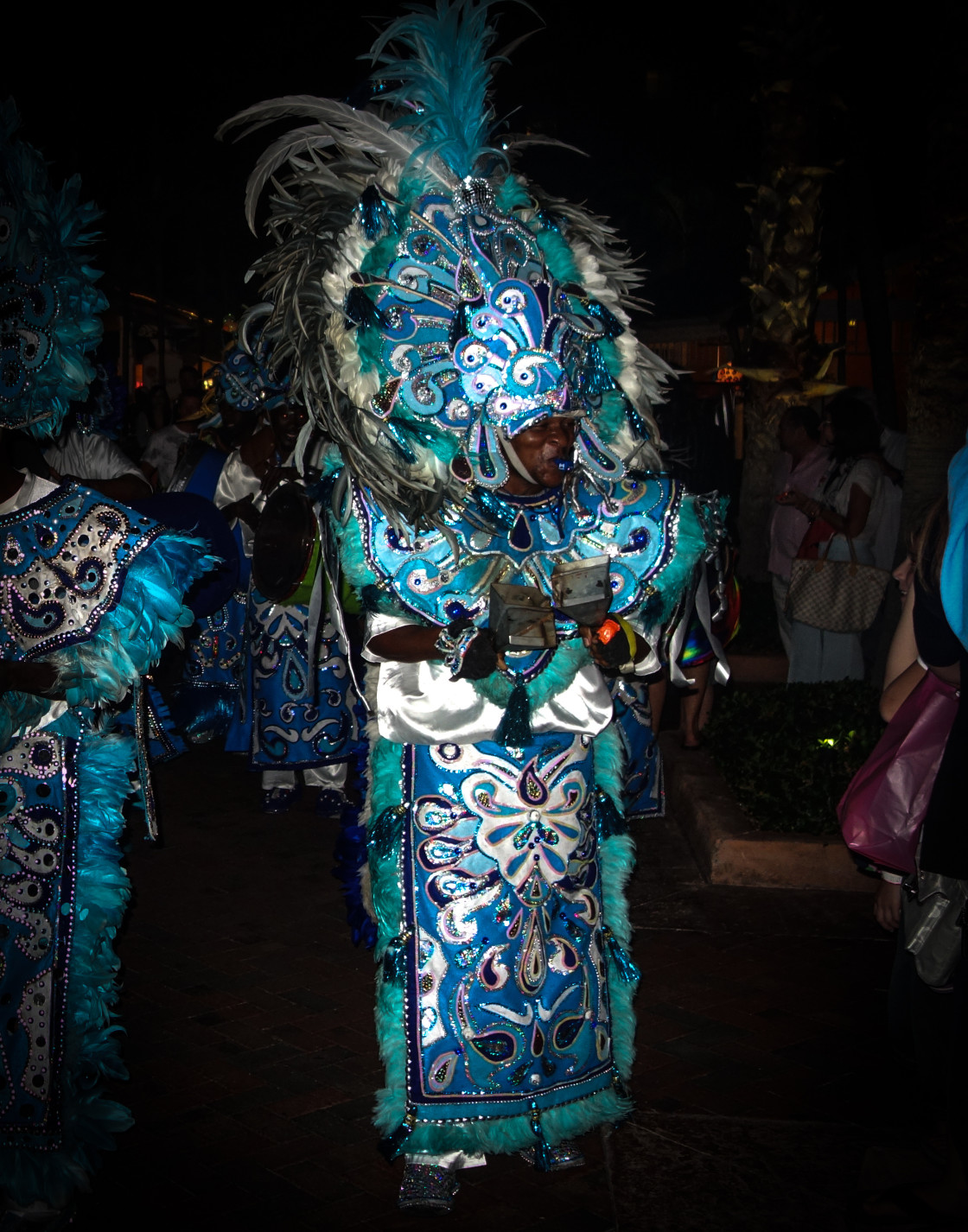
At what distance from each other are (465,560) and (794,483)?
6.05 meters

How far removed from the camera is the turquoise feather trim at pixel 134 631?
10.7 ft

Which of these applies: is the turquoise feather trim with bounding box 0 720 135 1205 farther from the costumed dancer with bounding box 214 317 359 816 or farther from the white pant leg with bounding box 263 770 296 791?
the white pant leg with bounding box 263 770 296 791

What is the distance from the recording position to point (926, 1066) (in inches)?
138

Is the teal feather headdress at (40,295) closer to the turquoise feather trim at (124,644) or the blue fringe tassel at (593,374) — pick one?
the turquoise feather trim at (124,644)

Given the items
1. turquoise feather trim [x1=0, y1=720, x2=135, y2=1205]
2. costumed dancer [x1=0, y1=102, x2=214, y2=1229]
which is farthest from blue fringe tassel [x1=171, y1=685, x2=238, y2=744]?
costumed dancer [x1=0, y1=102, x2=214, y2=1229]

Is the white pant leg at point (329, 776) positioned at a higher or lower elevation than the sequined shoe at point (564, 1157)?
lower

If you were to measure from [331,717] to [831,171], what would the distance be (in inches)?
308

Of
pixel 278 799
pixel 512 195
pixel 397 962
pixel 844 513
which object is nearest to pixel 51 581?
pixel 397 962

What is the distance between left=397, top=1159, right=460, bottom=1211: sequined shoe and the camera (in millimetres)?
3408

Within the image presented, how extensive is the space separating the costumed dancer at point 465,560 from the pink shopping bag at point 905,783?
70cm

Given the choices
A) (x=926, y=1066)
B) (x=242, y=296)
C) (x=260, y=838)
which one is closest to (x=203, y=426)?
(x=260, y=838)

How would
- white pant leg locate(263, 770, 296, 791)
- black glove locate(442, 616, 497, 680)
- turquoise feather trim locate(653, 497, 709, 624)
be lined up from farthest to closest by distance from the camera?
white pant leg locate(263, 770, 296, 791)
turquoise feather trim locate(653, 497, 709, 624)
black glove locate(442, 616, 497, 680)

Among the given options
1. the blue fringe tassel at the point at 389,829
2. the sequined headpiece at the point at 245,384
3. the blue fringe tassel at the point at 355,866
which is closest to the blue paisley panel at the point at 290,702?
the sequined headpiece at the point at 245,384

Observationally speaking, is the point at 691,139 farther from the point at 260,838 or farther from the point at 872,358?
the point at 260,838
